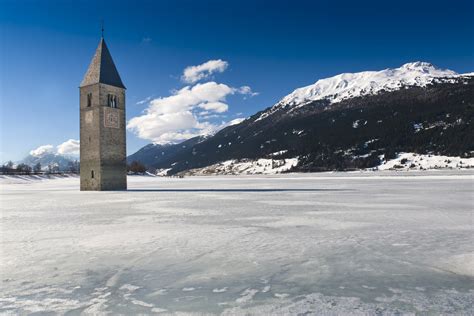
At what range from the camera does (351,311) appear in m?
4.39

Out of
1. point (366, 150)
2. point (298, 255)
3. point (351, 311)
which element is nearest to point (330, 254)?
point (298, 255)

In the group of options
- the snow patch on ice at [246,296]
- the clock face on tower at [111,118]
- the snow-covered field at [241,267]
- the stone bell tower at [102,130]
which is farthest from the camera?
the clock face on tower at [111,118]

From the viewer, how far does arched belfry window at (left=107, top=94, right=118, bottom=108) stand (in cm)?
4097

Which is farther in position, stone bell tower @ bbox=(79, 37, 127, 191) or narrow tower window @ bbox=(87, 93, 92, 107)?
narrow tower window @ bbox=(87, 93, 92, 107)

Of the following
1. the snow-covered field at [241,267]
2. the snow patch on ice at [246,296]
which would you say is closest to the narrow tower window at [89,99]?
the snow-covered field at [241,267]

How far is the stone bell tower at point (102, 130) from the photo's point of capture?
1550 inches

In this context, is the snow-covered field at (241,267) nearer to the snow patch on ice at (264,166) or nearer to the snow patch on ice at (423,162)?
the snow patch on ice at (423,162)

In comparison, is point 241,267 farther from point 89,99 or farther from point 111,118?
point 89,99

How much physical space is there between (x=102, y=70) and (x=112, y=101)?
369cm

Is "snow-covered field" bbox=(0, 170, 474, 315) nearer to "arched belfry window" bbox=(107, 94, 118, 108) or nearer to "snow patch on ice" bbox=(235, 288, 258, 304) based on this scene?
"snow patch on ice" bbox=(235, 288, 258, 304)

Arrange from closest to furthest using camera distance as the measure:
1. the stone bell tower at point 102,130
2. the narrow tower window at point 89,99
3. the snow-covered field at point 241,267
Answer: the snow-covered field at point 241,267 → the stone bell tower at point 102,130 → the narrow tower window at point 89,99

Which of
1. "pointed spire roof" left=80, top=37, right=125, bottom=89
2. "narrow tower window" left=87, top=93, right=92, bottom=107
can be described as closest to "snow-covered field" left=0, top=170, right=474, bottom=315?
"narrow tower window" left=87, top=93, right=92, bottom=107

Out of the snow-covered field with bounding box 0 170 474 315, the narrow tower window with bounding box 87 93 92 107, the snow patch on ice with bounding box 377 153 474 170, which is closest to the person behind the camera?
the snow-covered field with bounding box 0 170 474 315

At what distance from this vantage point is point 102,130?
39375mm
